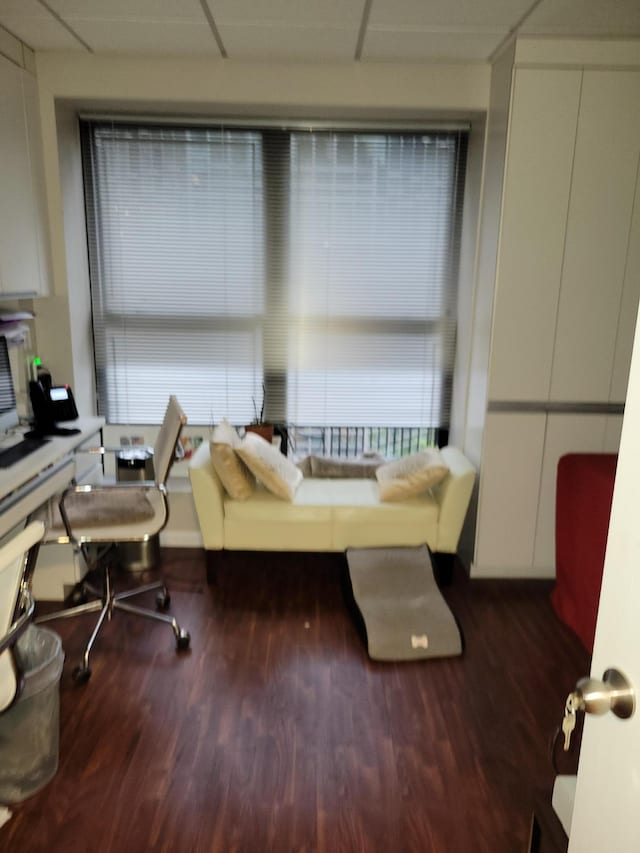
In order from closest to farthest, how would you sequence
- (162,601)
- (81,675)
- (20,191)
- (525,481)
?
(81,675) → (20,191) → (162,601) → (525,481)

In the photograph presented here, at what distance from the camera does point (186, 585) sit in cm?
329

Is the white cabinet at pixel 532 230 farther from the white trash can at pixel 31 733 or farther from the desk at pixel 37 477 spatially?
the white trash can at pixel 31 733

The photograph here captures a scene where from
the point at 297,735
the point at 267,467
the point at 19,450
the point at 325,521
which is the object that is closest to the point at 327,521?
the point at 325,521

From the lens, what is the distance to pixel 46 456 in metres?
2.67

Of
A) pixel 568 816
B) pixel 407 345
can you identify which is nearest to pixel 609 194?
pixel 407 345

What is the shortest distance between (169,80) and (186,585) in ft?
8.65

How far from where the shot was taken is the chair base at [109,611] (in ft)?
8.46

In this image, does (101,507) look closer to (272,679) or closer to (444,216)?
(272,679)

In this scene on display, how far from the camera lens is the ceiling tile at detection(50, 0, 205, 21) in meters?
2.47

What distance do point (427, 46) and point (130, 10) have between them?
53.2 inches

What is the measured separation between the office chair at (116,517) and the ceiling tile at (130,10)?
5.41 feet

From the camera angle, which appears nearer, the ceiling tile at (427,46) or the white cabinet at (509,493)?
the ceiling tile at (427,46)

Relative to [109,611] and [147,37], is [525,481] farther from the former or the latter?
[147,37]

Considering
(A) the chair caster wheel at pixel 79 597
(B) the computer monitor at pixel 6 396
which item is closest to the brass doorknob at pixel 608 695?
(A) the chair caster wheel at pixel 79 597
